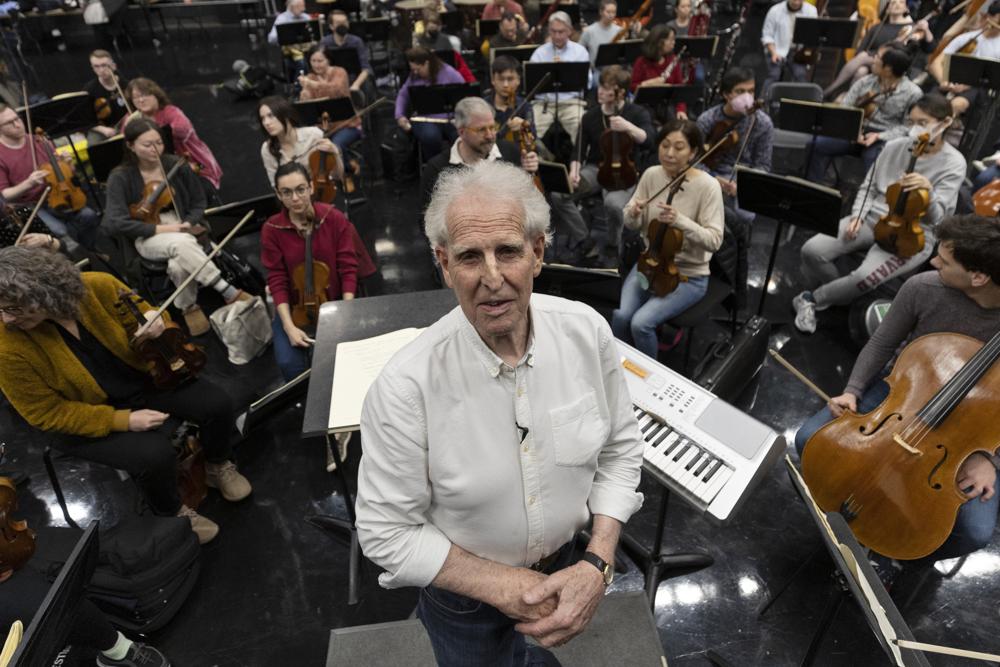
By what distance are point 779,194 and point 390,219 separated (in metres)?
3.33

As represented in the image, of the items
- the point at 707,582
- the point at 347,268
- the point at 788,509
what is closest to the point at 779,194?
the point at 788,509

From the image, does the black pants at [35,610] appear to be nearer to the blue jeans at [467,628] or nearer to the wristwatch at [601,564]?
the blue jeans at [467,628]

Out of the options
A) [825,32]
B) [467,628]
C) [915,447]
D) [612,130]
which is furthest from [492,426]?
[825,32]

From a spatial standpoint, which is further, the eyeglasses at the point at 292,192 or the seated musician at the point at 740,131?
the seated musician at the point at 740,131

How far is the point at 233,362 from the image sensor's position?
3.86 meters

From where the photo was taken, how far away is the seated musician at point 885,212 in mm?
3477

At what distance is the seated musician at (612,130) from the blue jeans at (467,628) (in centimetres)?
321

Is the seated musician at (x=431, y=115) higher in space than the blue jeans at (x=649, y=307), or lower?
higher

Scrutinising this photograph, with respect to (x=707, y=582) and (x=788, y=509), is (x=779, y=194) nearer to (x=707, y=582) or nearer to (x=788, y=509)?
(x=788, y=509)

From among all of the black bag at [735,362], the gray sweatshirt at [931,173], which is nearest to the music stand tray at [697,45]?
the gray sweatshirt at [931,173]

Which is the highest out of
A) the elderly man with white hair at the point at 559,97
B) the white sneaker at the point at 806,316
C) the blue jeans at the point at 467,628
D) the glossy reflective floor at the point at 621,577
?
the elderly man with white hair at the point at 559,97

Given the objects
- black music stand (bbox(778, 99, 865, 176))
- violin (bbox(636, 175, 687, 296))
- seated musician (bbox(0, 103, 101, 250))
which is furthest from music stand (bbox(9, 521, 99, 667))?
black music stand (bbox(778, 99, 865, 176))

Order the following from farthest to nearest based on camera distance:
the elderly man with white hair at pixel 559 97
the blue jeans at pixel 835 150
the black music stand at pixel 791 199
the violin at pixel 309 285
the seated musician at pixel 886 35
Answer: the seated musician at pixel 886 35
the elderly man with white hair at pixel 559 97
the blue jeans at pixel 835 150
the violin at pixel 309 285
the black music stand at pixel 791 199

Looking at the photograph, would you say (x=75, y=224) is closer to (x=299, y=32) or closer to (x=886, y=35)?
(x=299, y=32)
